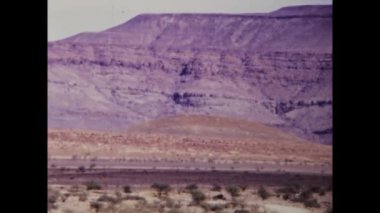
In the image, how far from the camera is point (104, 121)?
52812 millimetres

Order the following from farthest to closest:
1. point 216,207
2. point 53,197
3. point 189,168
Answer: point 189,168 < point 53,197 < point 216,207

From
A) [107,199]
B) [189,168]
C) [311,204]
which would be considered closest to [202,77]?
[189,168]

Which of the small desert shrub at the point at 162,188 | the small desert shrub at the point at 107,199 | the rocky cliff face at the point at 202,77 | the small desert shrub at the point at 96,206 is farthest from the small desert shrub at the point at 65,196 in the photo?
the rocky cliff face at the point at 202,77

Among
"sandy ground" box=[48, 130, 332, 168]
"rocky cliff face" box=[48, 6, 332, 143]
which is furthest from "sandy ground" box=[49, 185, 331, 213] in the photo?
"rocky cliff face" box=[48, 6, 332, 143]

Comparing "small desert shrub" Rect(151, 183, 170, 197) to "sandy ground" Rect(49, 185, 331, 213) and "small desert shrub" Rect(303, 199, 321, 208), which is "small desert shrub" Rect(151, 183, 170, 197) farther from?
"small desert shrub" Rect(303, 199, 321, 208)

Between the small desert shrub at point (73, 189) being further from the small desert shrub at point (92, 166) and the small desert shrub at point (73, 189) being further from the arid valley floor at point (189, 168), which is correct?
the small desert shrub at point (92, 166)

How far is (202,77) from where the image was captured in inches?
2270

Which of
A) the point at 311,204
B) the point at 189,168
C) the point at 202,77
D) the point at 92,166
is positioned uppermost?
the point at 202,77

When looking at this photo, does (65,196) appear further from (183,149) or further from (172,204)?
(183,149)

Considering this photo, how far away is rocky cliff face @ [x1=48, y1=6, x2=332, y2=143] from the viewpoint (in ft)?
175
